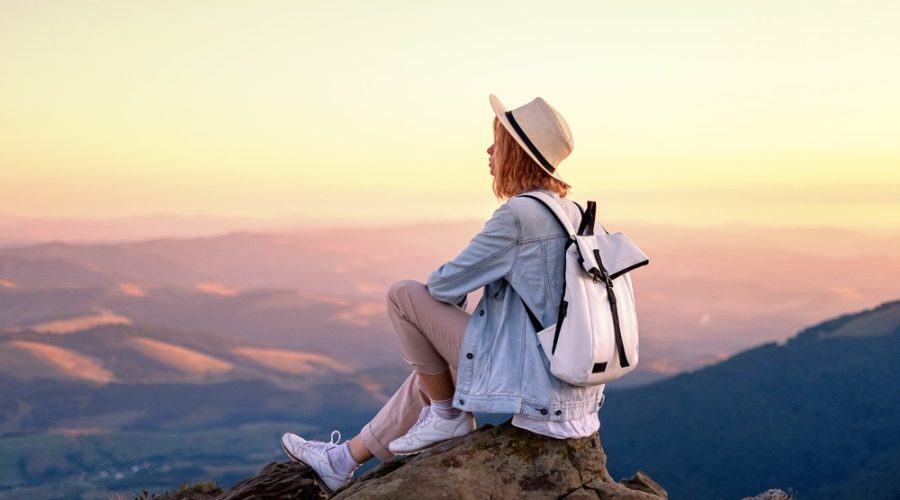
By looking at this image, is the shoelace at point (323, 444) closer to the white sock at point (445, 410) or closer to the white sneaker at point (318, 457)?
the white sneaker at point (318, 457)

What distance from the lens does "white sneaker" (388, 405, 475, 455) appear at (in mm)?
8203

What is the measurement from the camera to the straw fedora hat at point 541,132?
24.3 feet

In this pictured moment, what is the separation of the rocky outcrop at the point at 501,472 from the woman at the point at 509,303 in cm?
38

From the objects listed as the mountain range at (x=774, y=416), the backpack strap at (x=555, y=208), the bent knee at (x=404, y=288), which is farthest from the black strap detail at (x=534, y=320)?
the mountain range at (x=774, y=416)

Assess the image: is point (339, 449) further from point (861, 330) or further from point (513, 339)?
point (861, 330)

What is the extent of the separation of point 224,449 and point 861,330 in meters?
89.0

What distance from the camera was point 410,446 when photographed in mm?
8289

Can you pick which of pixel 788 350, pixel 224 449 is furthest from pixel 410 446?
pixel 224 449

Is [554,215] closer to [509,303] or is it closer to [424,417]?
[509,303]

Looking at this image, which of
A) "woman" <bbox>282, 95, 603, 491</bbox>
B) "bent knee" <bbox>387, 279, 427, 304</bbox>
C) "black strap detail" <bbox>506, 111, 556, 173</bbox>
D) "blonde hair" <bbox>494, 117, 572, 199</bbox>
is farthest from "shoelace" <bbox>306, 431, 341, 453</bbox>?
"black strap detail" <bbox>506, 111, 556, 173</bbox>

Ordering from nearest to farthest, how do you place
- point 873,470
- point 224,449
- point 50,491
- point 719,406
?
point 873,470 < point 719,406 < point 50,491 < point 224,449

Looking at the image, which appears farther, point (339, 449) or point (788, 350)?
point (788, 350)

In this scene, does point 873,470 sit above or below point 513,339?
below

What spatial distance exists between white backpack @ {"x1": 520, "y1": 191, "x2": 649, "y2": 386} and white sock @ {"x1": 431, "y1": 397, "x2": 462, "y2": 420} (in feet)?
4.20
